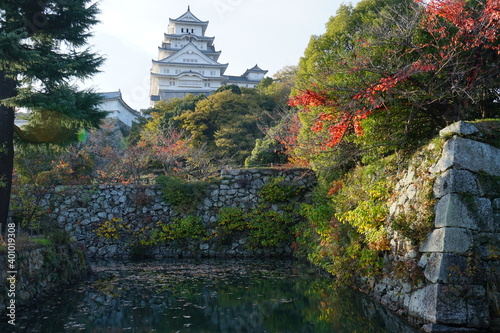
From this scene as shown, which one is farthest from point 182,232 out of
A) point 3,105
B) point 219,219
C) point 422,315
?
point 422,315

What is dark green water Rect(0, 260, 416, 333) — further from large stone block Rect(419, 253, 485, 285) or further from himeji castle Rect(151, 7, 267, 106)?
himeji castle Rect(151, 7, 267, 106)

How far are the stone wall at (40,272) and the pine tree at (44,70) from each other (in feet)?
3.50

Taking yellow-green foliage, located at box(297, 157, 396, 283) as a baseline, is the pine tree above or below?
above

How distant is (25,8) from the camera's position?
761 centimetres

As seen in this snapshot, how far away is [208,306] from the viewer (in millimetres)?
6574

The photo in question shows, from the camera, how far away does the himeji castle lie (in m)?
39.7

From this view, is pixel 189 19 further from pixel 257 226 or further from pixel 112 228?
pixel 257 226

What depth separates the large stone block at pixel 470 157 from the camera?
5719mm

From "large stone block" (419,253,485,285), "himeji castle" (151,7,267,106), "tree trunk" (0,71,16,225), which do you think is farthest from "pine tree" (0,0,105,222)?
"himeji castle" (151,7,267,106)

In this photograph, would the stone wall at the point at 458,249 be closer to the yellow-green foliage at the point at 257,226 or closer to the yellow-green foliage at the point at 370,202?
the yellow-green foliage at the point at 370,202

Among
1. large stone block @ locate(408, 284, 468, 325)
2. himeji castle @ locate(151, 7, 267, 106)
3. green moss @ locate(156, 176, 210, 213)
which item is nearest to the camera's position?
large stone block @ locate(408, 284, 468, 325)

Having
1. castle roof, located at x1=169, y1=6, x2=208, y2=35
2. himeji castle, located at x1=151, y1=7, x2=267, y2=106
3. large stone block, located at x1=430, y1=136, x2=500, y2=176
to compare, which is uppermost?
castle roof, located at x1=169, y1=6, x2=208, y2=35

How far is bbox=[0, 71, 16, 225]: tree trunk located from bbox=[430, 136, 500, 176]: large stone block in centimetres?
751

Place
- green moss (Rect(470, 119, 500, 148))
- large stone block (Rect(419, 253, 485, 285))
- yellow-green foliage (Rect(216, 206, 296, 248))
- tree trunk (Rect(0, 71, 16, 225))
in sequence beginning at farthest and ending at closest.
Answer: yellow-green foliage (Rect(216, 206, 296, 248)) < tree trunk (Rect(0, 71, 16, 225)) < green moss (Rect(470, 119, 500, 148)) < large stone block (Rect(419, 253, 485, 285))
